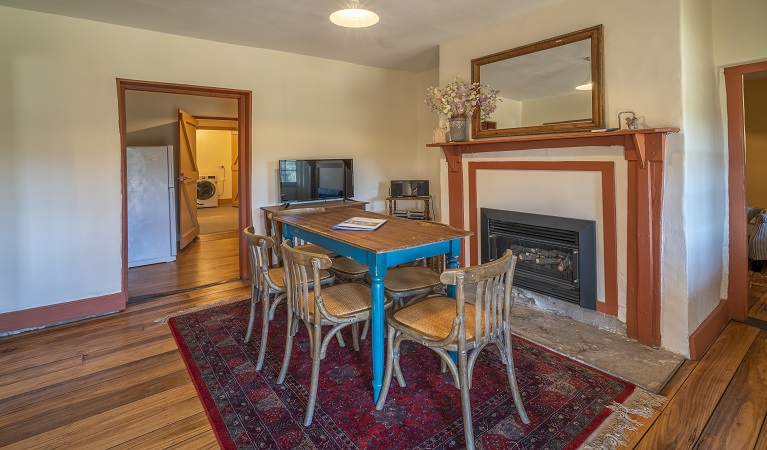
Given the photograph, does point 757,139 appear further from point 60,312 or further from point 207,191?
point 207,191

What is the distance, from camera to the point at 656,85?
2451mm

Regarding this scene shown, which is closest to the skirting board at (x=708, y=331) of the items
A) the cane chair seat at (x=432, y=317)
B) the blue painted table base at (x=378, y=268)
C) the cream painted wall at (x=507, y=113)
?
the cane chair seat at (x=432, y=317)

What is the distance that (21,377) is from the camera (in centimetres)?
235

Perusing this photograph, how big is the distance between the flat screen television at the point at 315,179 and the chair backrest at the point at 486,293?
2.90 m

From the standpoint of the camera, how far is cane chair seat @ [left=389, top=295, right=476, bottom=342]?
1.73 m

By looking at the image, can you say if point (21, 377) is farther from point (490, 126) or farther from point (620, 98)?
point (620, 98)

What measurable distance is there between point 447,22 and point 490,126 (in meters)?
0.93

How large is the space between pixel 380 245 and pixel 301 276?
41 cm

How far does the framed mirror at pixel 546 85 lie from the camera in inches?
108

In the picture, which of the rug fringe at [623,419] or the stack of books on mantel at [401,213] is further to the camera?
the stack of books on mantel at [401,213]

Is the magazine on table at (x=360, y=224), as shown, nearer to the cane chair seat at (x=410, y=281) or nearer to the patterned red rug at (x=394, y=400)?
the cane chair seat at (x=410, y=281)

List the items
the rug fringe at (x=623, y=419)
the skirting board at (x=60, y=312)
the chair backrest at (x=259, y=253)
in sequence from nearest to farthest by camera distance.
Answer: the rug fringe at (x=623, y=419) → the chair backrest at (x=259, y=253) → the skirting board at (x=60, y=312)

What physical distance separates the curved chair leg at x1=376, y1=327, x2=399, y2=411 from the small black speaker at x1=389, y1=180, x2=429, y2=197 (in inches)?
120

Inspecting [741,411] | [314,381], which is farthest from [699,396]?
[314,381]
